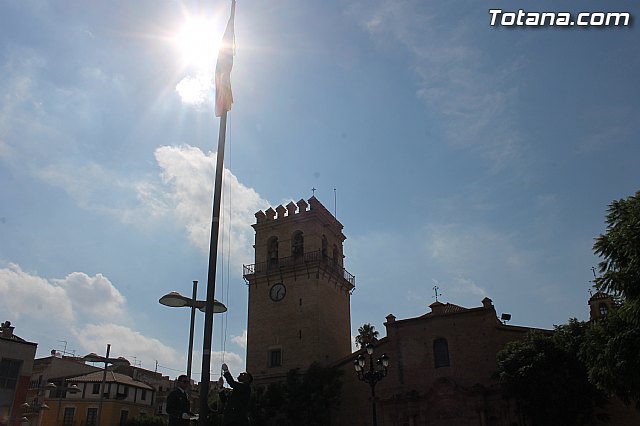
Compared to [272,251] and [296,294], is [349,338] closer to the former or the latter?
[296,294]

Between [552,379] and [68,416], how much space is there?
38061 mm

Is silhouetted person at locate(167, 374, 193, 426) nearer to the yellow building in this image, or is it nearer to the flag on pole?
the flag on pole

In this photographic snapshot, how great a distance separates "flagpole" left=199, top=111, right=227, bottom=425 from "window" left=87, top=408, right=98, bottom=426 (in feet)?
139

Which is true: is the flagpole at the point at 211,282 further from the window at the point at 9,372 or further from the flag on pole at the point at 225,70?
the window at the point at 9,372

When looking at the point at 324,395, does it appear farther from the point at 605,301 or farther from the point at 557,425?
the point at 605,301

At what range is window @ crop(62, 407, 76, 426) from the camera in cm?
4506

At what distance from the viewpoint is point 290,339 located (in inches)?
1465

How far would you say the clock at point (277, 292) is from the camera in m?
38.8

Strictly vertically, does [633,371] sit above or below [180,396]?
above

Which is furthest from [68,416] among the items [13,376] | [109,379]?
[13,376]

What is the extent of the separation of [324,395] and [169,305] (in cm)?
2417

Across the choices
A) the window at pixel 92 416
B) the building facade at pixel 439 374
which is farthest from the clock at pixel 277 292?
the window at pixel 92 416

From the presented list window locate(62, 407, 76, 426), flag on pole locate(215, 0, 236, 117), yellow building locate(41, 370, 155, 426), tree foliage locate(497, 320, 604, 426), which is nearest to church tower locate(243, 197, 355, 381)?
tree foliage locate(497, 320, 604, 426)

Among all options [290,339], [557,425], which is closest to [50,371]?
[290,339]
